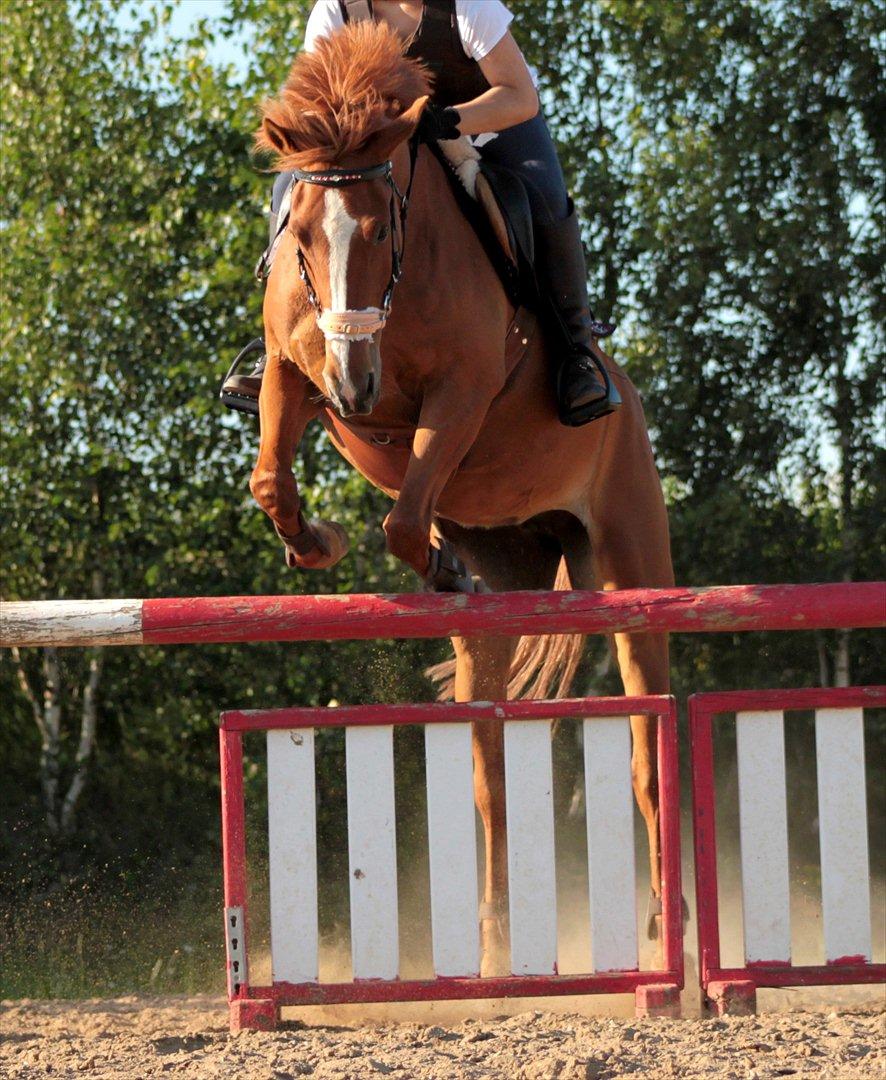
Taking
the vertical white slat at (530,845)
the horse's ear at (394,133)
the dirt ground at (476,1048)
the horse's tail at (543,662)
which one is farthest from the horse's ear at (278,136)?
the horse's tail at (543,662)

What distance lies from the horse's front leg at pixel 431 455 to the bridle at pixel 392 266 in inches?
11.8

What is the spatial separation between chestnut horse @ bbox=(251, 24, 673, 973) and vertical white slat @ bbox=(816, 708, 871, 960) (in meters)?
0.70

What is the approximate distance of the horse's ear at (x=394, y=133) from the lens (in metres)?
3.26

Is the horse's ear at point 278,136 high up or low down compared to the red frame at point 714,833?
up

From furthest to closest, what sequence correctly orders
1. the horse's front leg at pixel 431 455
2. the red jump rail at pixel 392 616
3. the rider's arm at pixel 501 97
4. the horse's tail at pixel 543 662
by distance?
the horse's tail at pixel 543 662, the rider's arm at pixel 501 97, the horse's front leg at pixel 431 455, the red jump rail at pixel 392 616

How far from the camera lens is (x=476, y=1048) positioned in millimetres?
2951

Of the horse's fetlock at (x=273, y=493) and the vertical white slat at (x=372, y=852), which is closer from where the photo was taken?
the vertical white slat at (x=372, y=852)

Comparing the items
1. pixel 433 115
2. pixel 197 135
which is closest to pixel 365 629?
pixel 433 115

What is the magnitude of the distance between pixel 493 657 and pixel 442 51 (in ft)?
6.76

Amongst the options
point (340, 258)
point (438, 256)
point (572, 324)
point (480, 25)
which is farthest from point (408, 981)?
point (480, 25)

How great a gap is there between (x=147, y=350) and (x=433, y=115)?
5.83 meters

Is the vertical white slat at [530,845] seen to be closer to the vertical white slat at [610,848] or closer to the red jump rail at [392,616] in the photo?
the vertical white slat at [610,848]

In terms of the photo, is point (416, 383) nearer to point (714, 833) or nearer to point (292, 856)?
point (292, 856)

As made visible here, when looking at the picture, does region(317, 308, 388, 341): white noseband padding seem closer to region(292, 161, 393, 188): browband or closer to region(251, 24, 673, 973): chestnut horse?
region(251, 24, 673, 973): chestnut horse
